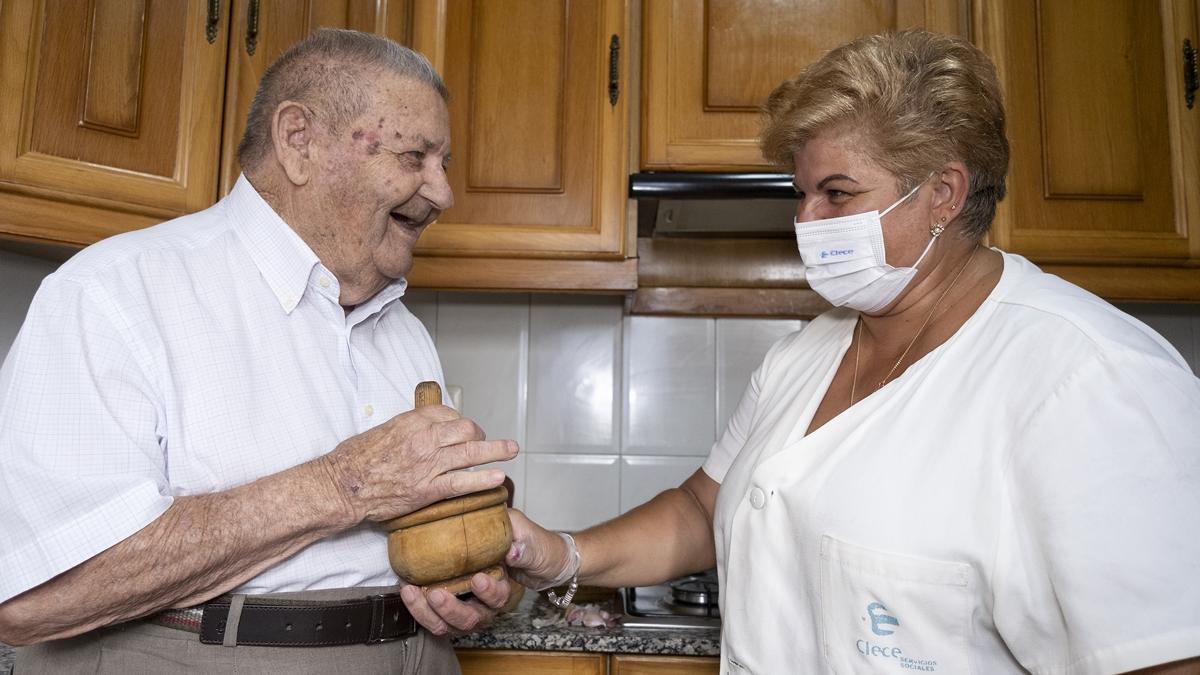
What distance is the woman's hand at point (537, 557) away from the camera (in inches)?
47.3

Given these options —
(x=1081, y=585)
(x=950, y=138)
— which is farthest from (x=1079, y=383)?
(x=950, y=138)

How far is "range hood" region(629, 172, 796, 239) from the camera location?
5.25ft

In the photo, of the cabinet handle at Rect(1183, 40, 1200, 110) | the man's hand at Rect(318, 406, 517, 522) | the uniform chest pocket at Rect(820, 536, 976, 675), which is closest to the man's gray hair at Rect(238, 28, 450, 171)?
the man's hand at Rect(318, 406, 517, 522)

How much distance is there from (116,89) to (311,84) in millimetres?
646

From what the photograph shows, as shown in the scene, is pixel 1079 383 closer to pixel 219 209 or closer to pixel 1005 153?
pixel 1005 153

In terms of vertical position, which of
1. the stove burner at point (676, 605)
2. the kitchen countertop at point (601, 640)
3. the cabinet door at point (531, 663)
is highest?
the stove burner at point (676, 605)

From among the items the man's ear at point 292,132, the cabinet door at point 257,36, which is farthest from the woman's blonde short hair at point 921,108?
the cabinet door at point 257,36

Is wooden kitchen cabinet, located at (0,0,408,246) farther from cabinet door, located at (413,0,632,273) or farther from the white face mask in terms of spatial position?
the white face mask

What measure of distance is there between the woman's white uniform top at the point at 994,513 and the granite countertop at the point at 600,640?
34 centimetres

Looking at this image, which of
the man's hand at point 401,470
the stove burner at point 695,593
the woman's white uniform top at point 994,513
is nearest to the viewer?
the woman's white uniform top at point 994,513

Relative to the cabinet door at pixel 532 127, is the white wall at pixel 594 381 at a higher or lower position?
lower

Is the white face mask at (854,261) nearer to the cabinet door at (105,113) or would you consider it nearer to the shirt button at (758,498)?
the shirt button at (758,498)

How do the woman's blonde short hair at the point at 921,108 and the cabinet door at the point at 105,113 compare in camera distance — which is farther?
the cabinet door at the point at 105,113

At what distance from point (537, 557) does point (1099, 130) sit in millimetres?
1381
